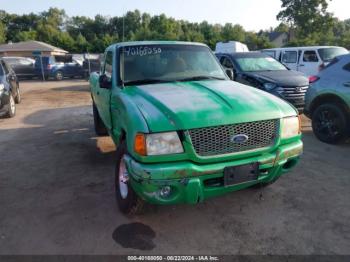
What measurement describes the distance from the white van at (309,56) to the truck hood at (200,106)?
10.1 metres

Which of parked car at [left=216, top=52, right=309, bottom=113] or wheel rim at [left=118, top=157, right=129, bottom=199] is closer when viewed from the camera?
wheel rim at [left=118, top=157, right=129, bottom=199]

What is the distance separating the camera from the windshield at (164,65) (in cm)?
420

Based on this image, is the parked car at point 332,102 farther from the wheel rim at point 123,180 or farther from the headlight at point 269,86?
the wheel rim at point 123,180

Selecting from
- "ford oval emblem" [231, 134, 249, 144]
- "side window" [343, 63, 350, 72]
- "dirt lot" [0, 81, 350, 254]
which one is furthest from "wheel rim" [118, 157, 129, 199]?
"side window" [343, 63, 350, 72]

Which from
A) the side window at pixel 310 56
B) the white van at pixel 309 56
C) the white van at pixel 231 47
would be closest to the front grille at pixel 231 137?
the white van at pixel 309 56

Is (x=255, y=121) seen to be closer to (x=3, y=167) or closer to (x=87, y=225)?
(x=87, y=225)

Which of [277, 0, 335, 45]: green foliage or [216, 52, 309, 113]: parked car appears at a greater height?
[277, 0, 335, 45]: green foliage

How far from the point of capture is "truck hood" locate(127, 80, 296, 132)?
9.58 feet

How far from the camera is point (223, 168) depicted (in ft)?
9.71

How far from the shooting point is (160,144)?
2869mm

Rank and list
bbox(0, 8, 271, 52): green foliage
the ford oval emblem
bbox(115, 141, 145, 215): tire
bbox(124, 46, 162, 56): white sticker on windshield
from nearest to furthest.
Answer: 1. the ford oval emblem
2. bbox(115, 141, 145, 215): tire
3. bbox(124, 46, 162, 56): white sticker on windshield
4. bbox(0, 8, 271, 52): green foliage

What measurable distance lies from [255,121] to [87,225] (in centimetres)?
201

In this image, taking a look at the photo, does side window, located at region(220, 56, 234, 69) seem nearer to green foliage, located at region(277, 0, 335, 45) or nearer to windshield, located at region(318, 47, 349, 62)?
windshield, located at region(318, 47, 349, 62)

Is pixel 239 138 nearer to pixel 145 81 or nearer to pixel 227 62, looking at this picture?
pixel 145 81
